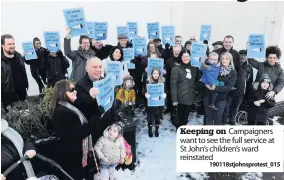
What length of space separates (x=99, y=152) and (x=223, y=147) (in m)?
1.58

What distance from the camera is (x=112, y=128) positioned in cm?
326

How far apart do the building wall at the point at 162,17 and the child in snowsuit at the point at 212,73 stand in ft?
6.72

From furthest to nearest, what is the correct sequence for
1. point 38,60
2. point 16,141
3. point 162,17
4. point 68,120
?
1. point 162,17
2. point 38,60
3. point 68,120
4. point 16,141

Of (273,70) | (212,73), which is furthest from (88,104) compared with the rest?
(273,70)

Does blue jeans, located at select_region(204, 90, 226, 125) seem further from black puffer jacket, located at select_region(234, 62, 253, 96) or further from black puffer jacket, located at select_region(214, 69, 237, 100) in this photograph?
black puffer jacket, located at select_region(234, 62, 253, 96)

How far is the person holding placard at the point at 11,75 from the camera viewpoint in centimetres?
435

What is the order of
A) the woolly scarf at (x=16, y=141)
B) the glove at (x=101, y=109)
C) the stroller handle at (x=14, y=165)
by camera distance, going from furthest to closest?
the glove at (x=101, y=109) < the woolly scarf at (x=16, y=141) < the stroller handle at (x=14, y=165)

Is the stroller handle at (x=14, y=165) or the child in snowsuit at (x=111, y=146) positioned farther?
the child in snowsuit at (x=111, y=146)

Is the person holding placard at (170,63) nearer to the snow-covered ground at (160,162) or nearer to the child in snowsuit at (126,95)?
the snow-covered ground at (160,162)

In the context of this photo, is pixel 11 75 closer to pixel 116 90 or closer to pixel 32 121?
pixel 32 121

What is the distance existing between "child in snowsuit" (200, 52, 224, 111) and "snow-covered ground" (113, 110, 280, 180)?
0.95m

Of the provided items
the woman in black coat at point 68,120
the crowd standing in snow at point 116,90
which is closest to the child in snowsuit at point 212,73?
the crowd standing in snow at point 116,90

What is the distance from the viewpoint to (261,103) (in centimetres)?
456

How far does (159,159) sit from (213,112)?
131 centimetres
